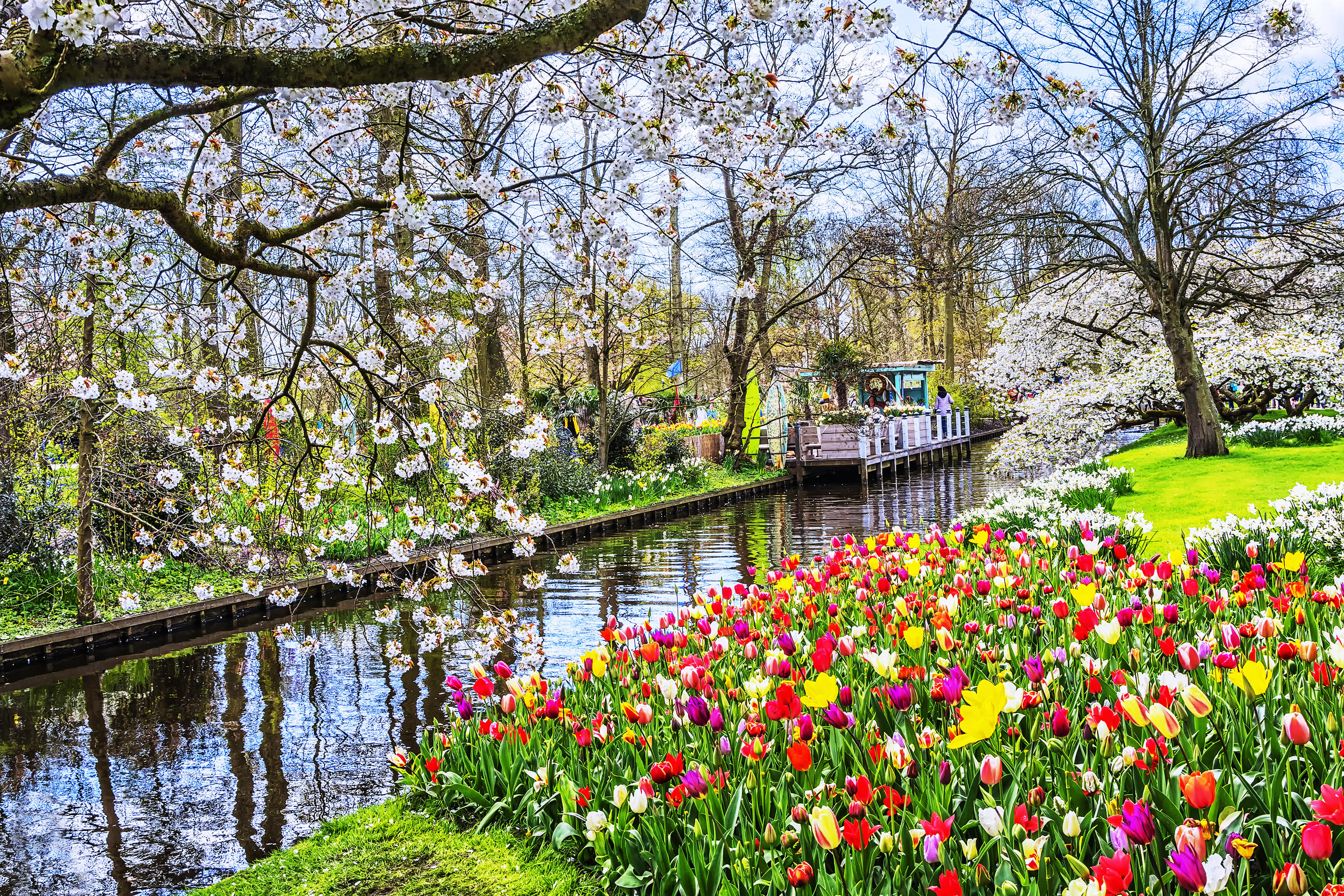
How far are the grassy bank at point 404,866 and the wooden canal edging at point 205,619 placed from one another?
171cm

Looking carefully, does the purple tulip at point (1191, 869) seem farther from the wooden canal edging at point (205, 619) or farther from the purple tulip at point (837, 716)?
the wooden canal edging at point (205, 619)

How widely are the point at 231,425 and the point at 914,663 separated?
5.40 m

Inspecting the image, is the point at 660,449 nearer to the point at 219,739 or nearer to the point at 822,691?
the point at 219,739

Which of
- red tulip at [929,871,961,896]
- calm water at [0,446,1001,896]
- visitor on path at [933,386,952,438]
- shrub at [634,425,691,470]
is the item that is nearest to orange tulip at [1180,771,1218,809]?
red tulip at [929,871,961,896]

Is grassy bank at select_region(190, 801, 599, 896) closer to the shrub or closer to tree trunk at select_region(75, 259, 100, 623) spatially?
tree trunk at select_region(75, 259, 100, 623)

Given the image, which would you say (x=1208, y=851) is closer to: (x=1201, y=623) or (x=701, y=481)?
(x=1201, y=623)

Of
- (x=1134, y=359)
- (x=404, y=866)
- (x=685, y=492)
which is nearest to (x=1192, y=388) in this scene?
(x=1134, y=359)

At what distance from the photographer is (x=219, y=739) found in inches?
217

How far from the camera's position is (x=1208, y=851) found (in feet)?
6.48

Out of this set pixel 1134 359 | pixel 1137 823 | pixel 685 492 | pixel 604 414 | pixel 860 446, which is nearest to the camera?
pixel 1137 823

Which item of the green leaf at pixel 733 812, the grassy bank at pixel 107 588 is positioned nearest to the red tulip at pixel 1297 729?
the green leaf at pixel 733 812

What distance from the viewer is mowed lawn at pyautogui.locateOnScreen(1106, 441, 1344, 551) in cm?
828

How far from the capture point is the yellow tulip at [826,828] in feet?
6.37

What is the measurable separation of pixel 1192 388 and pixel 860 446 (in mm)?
8047
